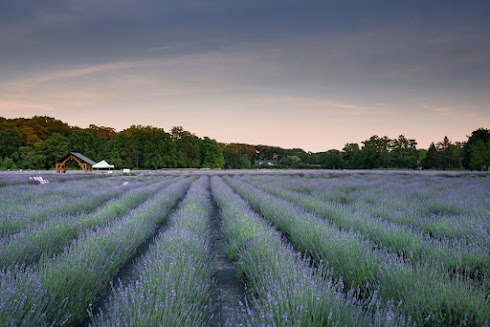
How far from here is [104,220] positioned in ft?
20.5

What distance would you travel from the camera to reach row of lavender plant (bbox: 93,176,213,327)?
→ 199cm

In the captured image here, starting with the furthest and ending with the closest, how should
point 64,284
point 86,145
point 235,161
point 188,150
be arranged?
point 235,161 → point 188,150 → point 86,145 → point 64,284

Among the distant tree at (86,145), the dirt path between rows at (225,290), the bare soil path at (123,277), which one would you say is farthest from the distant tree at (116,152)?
the dirt path between rows at (225,290)

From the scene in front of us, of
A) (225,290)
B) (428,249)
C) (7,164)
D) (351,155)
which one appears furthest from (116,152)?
(428,249)

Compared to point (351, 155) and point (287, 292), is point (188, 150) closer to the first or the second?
point (351, 155)

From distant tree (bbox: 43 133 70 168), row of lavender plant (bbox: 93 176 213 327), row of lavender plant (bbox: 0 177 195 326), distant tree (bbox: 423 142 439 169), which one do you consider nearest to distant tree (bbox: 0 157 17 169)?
distant tree (bbox: 43 133 70 168)

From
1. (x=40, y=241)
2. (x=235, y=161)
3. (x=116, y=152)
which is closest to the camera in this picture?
(x=40, y=241)

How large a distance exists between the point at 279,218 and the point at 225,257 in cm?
199

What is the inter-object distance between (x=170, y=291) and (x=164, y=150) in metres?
62.4

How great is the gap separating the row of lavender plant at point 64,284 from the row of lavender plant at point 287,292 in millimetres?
1234

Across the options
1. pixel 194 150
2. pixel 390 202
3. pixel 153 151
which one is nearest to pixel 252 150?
pixel 194 150

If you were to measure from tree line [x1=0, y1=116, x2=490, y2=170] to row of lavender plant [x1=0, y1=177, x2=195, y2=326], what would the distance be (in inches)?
2296

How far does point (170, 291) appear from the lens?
2.45m

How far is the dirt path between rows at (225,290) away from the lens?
8.82 feet
